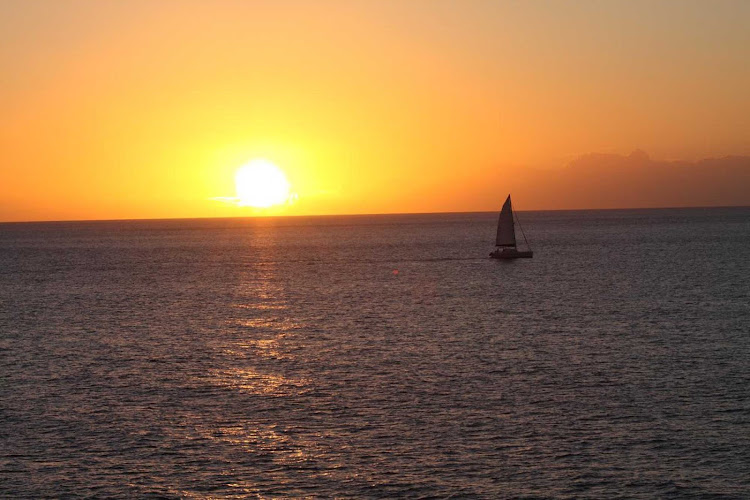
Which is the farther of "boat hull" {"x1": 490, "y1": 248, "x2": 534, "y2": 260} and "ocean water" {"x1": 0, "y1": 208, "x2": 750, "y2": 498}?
"boat hull" {"x1": 490, "y1": 248, "x2": 534, "y2": 260}

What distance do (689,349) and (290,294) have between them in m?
63.5

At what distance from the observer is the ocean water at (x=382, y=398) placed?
35781 millimetres

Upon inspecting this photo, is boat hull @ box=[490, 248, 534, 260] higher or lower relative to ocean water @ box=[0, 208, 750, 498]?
higher

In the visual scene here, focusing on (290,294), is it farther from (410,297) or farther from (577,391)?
(577,391)

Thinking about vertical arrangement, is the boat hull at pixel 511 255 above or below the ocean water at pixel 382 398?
above

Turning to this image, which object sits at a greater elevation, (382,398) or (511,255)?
(511,255)

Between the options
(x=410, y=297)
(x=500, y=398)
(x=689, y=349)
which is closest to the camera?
(x=500, y=398)

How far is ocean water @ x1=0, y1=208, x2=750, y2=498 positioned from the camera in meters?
35.8

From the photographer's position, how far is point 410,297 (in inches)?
4227

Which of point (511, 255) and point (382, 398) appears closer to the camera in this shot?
point (382, 398)

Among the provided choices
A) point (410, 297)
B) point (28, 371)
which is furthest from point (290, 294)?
point (28, 371)

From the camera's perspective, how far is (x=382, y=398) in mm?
48719

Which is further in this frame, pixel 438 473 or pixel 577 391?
pixel 577 391

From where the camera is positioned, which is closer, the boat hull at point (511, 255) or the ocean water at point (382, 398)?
the ocean water at point (382, 398)
